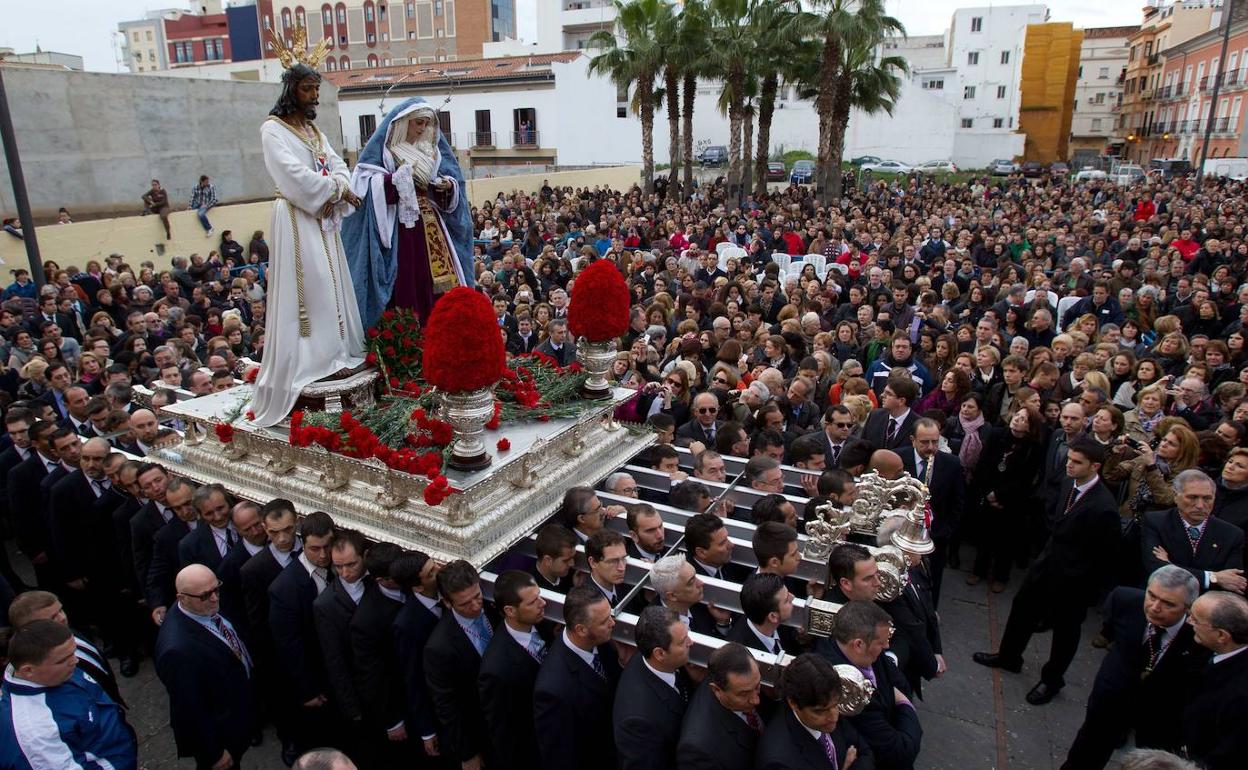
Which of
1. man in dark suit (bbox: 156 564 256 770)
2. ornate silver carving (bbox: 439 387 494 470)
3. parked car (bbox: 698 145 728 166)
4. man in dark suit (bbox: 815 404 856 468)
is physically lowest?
man in dark suit (bbox: 156 564 256 770)

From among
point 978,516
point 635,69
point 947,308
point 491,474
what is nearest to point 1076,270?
point 947,308

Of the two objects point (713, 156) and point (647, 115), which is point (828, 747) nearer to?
point (647, 115)

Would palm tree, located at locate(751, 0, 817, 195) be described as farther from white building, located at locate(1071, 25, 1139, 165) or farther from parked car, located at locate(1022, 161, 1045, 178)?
white building, located at locate(1071, 25, 1139, 165)

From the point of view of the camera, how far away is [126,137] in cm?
2003

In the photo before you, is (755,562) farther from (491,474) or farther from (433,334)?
(433,334)

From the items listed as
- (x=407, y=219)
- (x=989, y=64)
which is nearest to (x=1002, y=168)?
(x=989, y=64)

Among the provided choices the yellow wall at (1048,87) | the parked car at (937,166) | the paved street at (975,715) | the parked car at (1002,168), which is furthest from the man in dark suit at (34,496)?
the yellow wall at (1048,87)

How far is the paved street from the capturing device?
189 inches

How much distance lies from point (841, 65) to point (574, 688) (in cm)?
2726

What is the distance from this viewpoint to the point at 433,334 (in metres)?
4.13

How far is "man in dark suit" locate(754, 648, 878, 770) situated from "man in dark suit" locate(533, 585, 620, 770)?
35.6 inches

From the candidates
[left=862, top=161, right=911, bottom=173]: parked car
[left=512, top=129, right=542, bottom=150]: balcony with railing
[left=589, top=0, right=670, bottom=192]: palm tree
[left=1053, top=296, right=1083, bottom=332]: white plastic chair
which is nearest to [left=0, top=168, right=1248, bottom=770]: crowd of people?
[left=1053, top=296, right=1083, bottom=332]: white plastic chair

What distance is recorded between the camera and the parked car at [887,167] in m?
44.2

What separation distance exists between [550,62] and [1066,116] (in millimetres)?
42818
